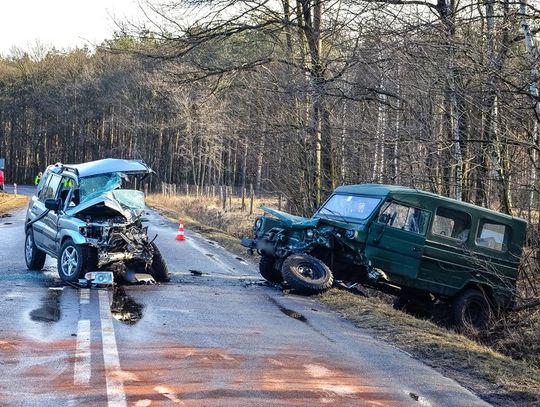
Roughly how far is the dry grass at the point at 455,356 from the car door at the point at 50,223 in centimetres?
482

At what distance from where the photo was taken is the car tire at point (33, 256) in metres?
13.0

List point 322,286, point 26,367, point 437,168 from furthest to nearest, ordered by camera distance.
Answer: point 437,168, point 322,286, point 26,367

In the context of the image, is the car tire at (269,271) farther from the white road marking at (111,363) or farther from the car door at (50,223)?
the white road marking at (111,363)

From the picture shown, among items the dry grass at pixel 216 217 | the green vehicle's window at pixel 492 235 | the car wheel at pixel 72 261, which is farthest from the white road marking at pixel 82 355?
the dry grass at pixel 216 217

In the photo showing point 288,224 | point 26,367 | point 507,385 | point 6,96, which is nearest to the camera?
point 26,367

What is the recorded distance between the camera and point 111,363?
21.1 ft

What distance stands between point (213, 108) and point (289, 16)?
11.3 meters

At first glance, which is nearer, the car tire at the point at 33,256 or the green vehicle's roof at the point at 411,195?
the green vehicle's roof at the point at 411,195

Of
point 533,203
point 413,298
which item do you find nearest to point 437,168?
point 533,203

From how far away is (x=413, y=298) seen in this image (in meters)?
12.5

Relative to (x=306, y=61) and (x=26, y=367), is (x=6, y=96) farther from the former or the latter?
(x=26, y=367)

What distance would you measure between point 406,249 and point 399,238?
0.72 feet

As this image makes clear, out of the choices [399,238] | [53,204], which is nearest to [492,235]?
[399,238]

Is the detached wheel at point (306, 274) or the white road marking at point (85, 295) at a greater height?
the detached wheel at point (306, 274)
